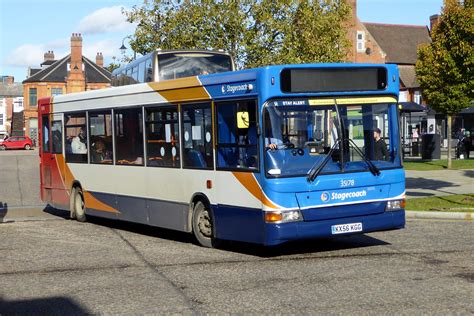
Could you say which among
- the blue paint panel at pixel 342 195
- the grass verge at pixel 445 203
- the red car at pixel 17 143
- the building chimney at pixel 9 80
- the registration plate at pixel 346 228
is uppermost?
the building chimney at pixel 9 80

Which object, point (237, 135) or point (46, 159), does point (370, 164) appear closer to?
point (237, 135)

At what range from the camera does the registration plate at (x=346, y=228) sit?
10.9m

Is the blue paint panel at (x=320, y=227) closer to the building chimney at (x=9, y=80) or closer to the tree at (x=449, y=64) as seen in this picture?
the tree at (x=449, y=64)

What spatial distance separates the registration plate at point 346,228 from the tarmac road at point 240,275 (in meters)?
0.35

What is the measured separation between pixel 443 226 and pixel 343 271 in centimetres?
531

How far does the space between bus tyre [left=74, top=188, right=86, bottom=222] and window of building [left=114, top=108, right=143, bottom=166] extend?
242 cm

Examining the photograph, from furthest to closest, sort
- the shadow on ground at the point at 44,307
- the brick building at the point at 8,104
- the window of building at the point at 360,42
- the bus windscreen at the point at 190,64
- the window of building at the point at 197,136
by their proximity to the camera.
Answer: the brick building at the point at 8,104
the window of building at the point at 360,42
the bus windscreen at the point at 190,64
the window of building at the point at 197,136
the shadow on ground at the point at 44,307

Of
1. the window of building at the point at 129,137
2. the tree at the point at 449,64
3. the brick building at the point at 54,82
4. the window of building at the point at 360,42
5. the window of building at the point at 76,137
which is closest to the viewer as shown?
the window of building at the point at 129,137

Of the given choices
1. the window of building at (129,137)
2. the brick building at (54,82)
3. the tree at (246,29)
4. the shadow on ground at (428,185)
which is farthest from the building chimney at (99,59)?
the window of building at (129,137)

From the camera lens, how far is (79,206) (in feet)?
56.2

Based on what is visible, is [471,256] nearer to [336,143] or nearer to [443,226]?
[336,143]

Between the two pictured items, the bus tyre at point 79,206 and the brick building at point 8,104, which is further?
the brick building at point 8,104

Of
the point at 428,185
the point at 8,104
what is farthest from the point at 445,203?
the point at 8,104

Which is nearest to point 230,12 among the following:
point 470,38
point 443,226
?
point 470,38
